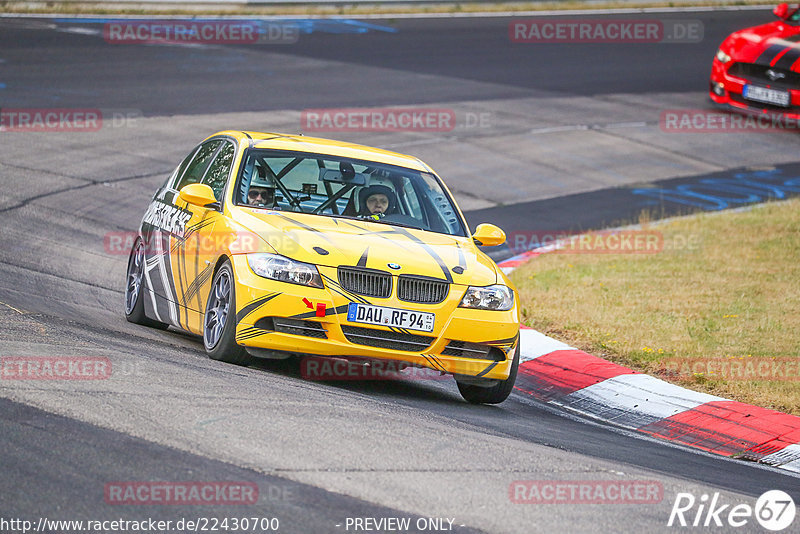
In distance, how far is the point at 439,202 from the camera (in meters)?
8.90

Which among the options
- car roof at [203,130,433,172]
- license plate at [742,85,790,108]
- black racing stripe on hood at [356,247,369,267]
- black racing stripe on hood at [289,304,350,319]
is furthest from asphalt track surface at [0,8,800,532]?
license plate at [742,85,790,108]

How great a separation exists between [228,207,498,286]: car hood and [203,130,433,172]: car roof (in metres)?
0.78

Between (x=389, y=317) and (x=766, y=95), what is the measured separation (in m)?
14.3

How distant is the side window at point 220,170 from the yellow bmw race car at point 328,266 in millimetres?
13

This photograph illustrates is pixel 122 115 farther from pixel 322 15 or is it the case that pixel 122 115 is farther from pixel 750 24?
pixel 750 24

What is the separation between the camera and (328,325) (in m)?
7.31

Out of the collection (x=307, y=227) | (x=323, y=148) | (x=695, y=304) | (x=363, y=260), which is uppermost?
(x=323, y=148)

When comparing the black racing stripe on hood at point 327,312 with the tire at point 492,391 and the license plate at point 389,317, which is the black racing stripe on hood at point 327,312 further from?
the tire at point 492,391

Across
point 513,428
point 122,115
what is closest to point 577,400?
point 513,428

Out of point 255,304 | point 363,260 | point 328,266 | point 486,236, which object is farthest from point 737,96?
point 255,304

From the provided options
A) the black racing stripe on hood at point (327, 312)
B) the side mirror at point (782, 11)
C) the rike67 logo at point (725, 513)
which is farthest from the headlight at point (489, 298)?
the side mirror at point (782, 11)

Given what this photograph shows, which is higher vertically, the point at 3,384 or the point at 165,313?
the point at 3,384

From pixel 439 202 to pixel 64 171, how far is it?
7.21m

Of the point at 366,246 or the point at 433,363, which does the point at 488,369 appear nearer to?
the point at 433,363
